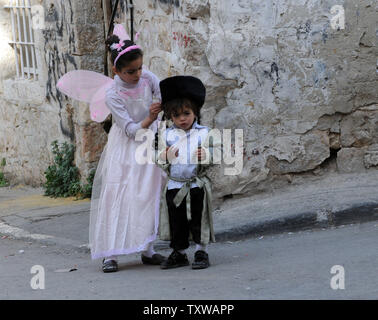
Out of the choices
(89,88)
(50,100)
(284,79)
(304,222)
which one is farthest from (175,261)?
(50,100)

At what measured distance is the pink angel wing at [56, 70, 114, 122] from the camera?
5398 mm

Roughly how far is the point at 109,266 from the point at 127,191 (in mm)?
544

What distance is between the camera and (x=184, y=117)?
16.1 feet

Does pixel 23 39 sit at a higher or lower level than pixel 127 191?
higher

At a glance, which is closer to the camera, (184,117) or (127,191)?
(184,117)

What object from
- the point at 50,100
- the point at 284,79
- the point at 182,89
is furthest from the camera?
the point at 50,100

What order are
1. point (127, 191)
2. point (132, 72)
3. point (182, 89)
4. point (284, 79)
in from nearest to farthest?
point (182, 89)
point (132, 72)
point (127, 191)
point (284, 79)

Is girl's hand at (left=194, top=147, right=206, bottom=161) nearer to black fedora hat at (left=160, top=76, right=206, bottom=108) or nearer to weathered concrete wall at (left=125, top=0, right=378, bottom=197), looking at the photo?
black fedora hat at (left=160, top=76, right=206, bottom=108)

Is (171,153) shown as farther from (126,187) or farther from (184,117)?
(126,187)

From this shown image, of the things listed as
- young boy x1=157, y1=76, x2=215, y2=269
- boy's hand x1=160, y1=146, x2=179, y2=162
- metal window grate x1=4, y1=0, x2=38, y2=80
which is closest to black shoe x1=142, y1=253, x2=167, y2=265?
young boy x1=157, y1=76, x2=215, y2=269

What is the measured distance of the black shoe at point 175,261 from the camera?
5105 millimetres

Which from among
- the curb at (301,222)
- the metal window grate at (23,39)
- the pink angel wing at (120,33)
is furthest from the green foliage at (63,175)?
the pink angel wing at (120,33)

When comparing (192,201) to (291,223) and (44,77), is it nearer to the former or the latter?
(291,223)

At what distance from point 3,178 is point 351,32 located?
5814 millimetres
